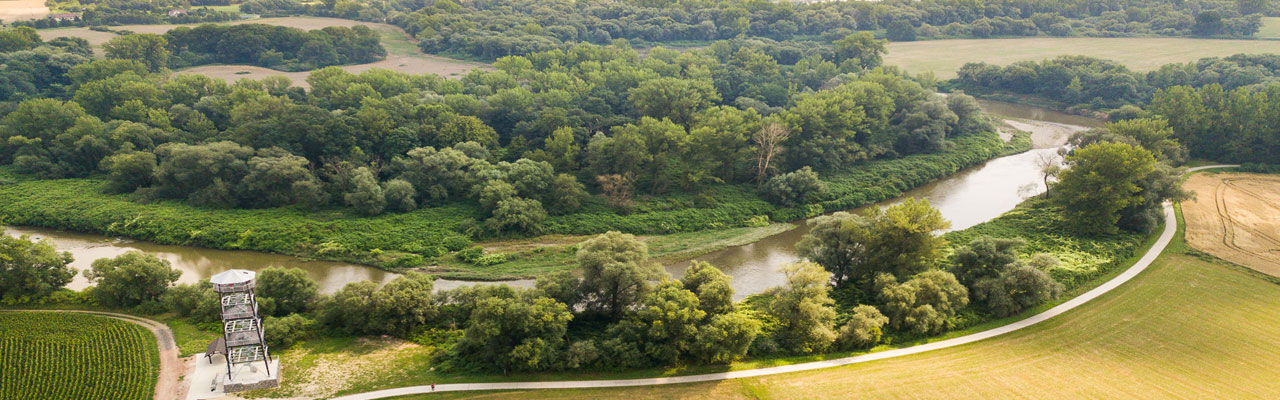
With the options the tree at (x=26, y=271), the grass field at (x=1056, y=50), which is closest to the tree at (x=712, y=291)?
the tree at (x=26, y=271)

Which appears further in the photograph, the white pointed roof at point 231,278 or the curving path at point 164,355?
the curving path at point 164,355

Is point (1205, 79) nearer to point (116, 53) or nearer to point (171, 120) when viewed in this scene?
point (171, 120)

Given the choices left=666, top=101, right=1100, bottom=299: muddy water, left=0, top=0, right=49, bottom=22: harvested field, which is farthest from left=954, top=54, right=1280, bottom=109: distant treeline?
left=0, top=0, right=49, bottom=22: harvested field

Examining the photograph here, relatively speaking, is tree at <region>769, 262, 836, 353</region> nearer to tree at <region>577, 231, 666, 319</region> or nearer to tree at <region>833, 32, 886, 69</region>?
tree at <region>577, 231, 666, 319</region>

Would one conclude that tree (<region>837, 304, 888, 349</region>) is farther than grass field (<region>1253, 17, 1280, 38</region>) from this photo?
No

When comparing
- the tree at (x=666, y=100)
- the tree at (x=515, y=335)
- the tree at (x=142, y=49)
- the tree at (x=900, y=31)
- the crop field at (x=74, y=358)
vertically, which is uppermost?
the tree at (x=900, y=31)

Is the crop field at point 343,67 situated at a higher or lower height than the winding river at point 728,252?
higher

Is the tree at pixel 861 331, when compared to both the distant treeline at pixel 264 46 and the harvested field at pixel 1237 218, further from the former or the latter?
the distant treeline at pixel 264 46
